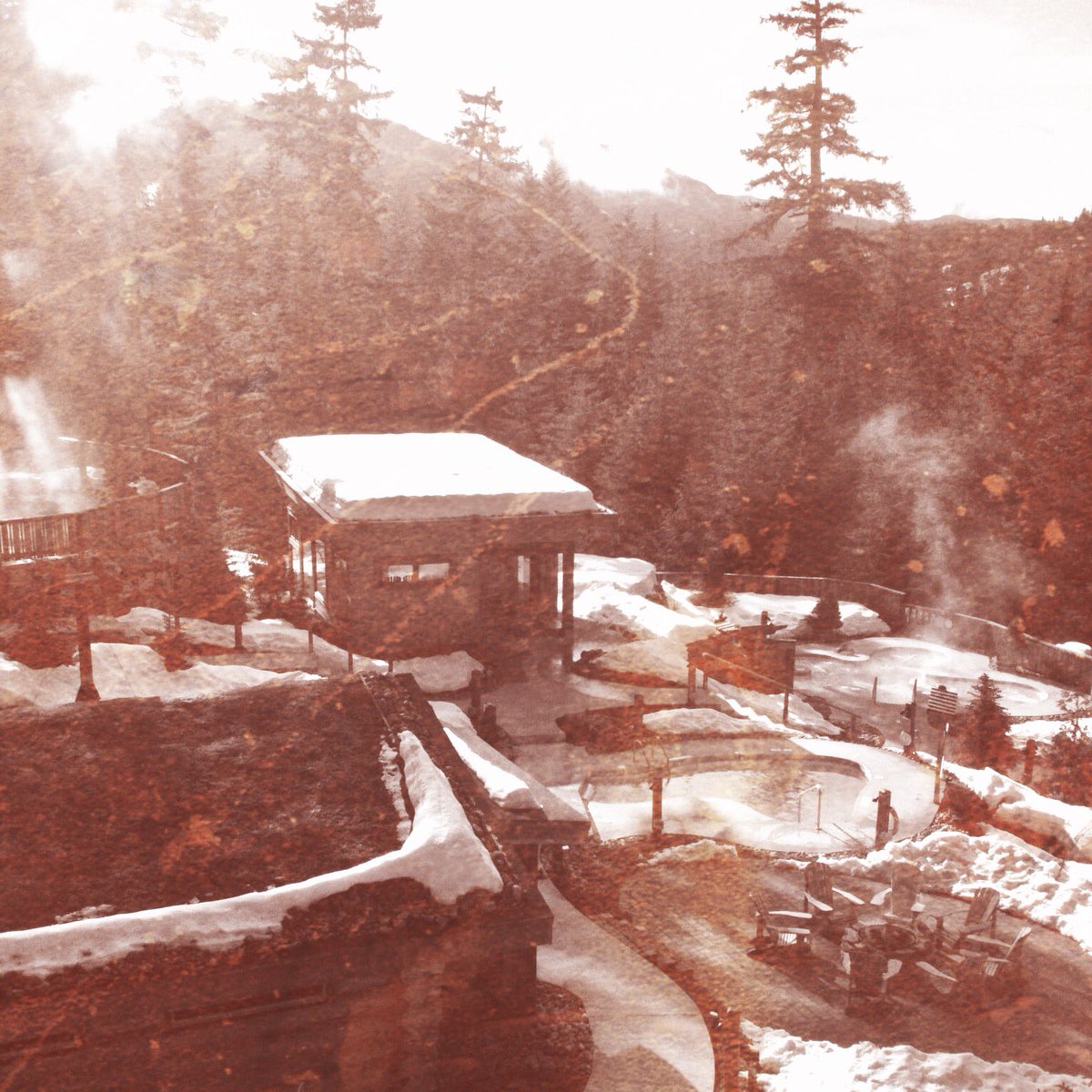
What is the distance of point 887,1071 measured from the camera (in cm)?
876

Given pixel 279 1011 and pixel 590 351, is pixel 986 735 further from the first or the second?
pixel 590 351

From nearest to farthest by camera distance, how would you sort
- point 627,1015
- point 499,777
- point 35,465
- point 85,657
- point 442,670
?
point 627,1015
point 499,777
point 85,657
point 442,670
point 35,465

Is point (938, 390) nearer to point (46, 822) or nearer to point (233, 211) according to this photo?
point (233, 211)

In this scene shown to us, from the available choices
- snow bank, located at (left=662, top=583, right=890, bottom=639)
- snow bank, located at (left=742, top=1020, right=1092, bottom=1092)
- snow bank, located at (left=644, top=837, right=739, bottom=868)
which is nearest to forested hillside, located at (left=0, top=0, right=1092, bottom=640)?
snow bank, located at (left=662, top=583, right=890, bottom=639)

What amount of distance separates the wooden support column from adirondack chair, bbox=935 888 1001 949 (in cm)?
1095

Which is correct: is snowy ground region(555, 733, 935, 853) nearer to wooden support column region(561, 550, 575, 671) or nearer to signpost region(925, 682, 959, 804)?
signpost region(925, 682, 959, 804)

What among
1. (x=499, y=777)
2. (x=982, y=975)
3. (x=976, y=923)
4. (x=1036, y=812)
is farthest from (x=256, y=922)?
(x=1036, y=812)

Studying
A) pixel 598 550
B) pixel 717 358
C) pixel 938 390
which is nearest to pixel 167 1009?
pixel 598 550

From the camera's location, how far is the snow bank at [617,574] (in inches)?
1214

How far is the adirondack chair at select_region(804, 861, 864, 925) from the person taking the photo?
11.4 metres

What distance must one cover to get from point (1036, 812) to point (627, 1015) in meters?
9.13

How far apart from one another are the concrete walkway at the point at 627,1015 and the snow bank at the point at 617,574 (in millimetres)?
18845

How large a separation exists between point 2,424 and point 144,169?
15.2m

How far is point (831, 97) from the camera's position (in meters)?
47.1
